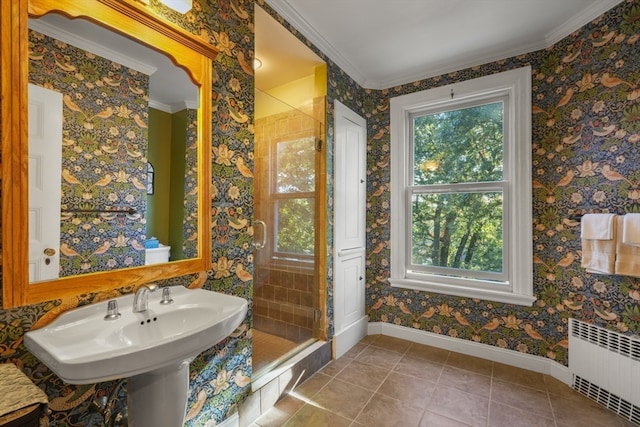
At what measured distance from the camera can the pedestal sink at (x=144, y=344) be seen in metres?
0.78

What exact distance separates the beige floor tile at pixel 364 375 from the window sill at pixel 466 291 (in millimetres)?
796

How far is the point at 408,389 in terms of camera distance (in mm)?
1976

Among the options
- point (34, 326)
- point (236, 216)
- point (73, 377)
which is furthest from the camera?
point (236, 216)

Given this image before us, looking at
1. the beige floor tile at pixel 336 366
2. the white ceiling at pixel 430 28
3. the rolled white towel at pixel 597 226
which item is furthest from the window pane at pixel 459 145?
the beige floor tile at pixel 336 366

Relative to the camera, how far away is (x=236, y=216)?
1583 mm

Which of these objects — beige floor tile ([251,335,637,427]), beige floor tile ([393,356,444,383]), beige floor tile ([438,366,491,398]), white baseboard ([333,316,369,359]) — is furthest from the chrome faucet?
beige floor tile ([438,366,491,398])

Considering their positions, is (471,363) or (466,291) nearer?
(471,363)

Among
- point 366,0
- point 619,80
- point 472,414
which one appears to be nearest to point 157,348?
point 472,414

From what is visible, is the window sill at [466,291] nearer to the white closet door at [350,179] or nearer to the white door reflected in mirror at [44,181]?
the white closet door at [350,179]

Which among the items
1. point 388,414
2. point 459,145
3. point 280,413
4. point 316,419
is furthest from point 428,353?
point 459,145

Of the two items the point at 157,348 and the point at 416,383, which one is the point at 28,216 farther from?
the point at 416,383

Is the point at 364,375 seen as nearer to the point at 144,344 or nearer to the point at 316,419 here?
the point at 316,419

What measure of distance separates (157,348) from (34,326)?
47 cm

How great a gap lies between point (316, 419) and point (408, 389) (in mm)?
701
